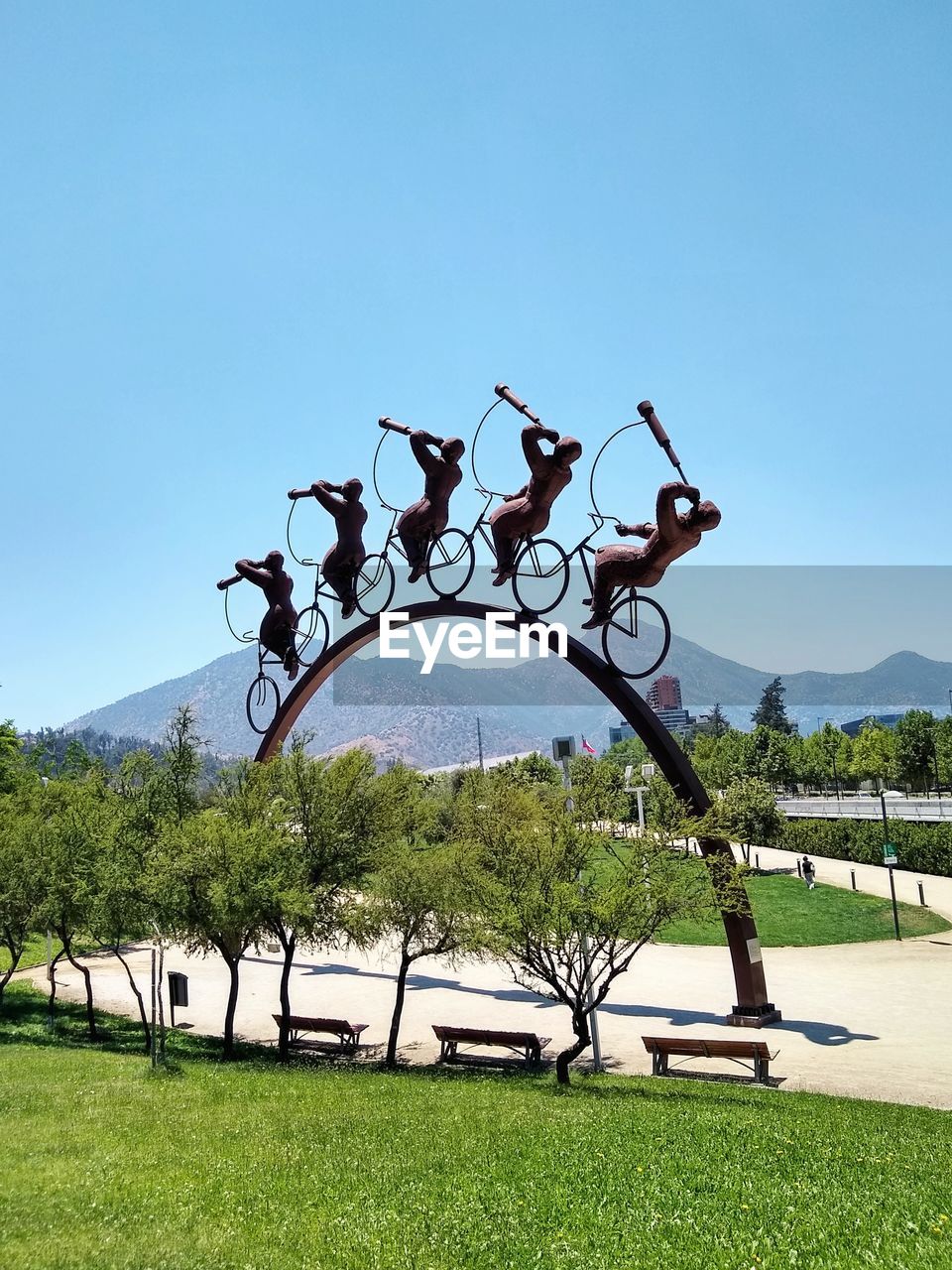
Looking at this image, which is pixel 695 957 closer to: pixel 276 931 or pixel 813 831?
pixel 276 931

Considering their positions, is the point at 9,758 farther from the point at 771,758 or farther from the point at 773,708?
the point at 773,708

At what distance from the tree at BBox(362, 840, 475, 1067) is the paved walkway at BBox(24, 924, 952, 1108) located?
1.66 meters

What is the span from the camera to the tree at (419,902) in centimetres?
1582

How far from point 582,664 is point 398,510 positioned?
5.15m

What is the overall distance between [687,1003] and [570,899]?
944 cm

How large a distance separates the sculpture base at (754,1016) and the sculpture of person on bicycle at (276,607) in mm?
12086

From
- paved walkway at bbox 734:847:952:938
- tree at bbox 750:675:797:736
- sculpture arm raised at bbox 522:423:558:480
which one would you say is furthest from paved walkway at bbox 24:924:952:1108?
tree at bbox 750:675:797:736

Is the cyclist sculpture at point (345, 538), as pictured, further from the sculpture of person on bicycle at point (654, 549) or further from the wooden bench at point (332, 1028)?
the wooden bench at point (332, 1028)

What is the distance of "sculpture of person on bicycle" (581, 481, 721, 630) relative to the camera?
14.9 metres

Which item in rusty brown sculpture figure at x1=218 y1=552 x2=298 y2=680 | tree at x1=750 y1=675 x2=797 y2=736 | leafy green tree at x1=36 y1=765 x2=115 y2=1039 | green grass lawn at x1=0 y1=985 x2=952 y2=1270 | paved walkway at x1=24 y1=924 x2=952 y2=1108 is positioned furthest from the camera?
tree at x1=750 y1=675 x2=797 y2=736

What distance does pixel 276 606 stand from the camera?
21578 millimetres

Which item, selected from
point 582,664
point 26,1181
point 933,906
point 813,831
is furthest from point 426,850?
point 813,831

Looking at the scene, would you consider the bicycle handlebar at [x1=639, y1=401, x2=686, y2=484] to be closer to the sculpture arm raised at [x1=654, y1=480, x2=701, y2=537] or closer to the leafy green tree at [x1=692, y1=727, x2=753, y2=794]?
the sculpture arm raised at [x1=654, y1=480, x2=701, y2=537]

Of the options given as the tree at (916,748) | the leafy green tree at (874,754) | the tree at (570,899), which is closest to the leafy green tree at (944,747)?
the tree at (916,748)
